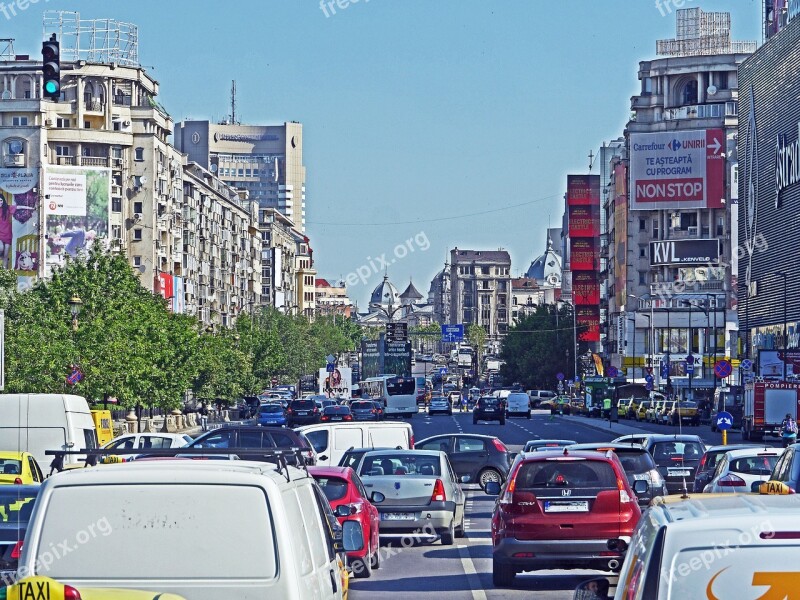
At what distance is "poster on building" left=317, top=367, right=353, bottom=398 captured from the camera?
428 feet

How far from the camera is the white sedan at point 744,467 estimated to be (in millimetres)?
22422

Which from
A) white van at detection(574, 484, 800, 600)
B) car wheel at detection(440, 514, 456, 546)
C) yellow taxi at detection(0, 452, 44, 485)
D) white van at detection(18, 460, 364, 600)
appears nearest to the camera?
white van at detection(574, 484, 800, 600)

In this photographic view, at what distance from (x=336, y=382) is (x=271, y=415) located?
2597 inches

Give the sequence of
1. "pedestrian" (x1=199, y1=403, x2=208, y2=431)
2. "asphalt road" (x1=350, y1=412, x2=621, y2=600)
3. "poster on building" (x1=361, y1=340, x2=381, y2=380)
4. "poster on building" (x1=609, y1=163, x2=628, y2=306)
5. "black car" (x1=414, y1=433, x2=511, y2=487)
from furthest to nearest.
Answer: "poster on building" (x1=609, y1=163, x2=628, y2=306)
"poster on building" (x1=361, y1=340, x2=381, y2=380)
"pedestrian" (x1=199, y1=403, x2=208, y2=431)
"black car" (x1=414, y1=433, x2=511, y2=487)
"asphalt road" (x1=350, y1=412, x2=621, y2=600)

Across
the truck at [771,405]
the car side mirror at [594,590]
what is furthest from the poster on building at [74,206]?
the car side mirror at [594,590]

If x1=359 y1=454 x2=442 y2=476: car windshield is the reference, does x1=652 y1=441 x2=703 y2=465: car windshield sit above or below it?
below

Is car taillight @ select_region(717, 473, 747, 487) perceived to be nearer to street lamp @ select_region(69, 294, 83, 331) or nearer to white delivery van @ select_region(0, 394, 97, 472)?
white delivery van @ select_region(0, 394, 97, 472)

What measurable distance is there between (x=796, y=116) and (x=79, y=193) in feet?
142

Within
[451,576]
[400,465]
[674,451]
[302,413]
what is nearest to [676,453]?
[674,451]

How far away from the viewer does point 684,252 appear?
13025 cm

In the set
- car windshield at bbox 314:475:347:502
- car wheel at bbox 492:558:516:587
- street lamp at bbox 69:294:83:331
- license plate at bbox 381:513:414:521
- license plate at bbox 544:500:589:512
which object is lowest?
car wheel at bbox 492:558:516:587

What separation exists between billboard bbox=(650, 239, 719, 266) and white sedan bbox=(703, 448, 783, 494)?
10721cm

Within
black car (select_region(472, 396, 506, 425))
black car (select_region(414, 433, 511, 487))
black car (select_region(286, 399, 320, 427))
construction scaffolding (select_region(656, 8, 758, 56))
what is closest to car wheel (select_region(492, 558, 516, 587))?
black car (select_region(414, 433, 511, 487))

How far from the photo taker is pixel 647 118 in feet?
450
